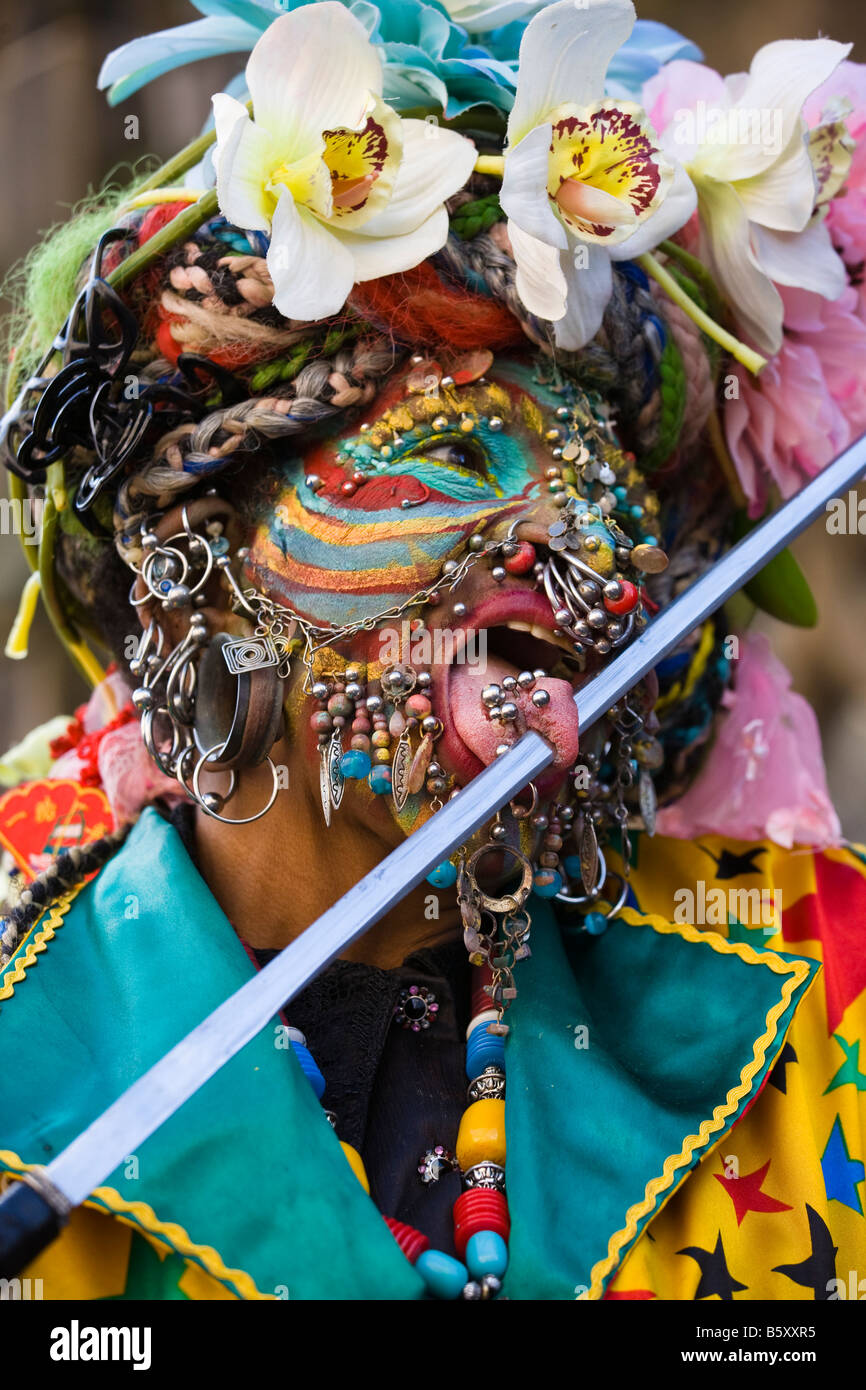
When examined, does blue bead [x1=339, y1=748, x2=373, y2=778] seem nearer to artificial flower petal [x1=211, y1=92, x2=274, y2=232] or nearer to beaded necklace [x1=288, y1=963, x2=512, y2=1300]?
beaded necklace [x1=288, y1=963, x2=512, y2=1300]

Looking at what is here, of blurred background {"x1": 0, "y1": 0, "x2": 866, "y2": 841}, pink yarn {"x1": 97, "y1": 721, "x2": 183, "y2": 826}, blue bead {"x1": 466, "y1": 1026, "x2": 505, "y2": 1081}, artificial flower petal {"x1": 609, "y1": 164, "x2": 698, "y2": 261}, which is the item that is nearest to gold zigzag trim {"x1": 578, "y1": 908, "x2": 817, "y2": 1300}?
blue bead {"x1": 466, "y1": 1026, "x2": 505, "y2": 1081}

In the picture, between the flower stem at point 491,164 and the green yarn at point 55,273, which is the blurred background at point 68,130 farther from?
the flower stem at point 491,164

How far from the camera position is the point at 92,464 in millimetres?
1896

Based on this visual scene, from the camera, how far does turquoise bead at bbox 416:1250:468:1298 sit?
60.9 inches

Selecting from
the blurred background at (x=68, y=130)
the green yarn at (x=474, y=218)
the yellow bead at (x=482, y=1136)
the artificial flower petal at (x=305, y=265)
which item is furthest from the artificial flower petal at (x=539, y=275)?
the blurred background at (x=68, y=130)

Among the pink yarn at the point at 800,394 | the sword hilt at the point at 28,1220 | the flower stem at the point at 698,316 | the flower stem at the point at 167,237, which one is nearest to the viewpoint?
the sword hilt at the point at 28,1220

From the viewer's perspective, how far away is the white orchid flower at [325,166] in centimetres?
157

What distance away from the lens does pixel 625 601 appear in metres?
1.65

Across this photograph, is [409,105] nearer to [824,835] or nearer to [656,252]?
[656,252]

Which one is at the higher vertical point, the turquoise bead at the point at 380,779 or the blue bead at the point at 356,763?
the blue bead at the point at 356,763

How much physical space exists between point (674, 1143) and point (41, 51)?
12.9 ft

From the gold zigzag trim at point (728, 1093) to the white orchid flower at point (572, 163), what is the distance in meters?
0.84

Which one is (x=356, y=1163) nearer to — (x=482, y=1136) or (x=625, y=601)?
(x=482, y=1136)

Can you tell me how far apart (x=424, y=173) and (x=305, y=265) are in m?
0.21
